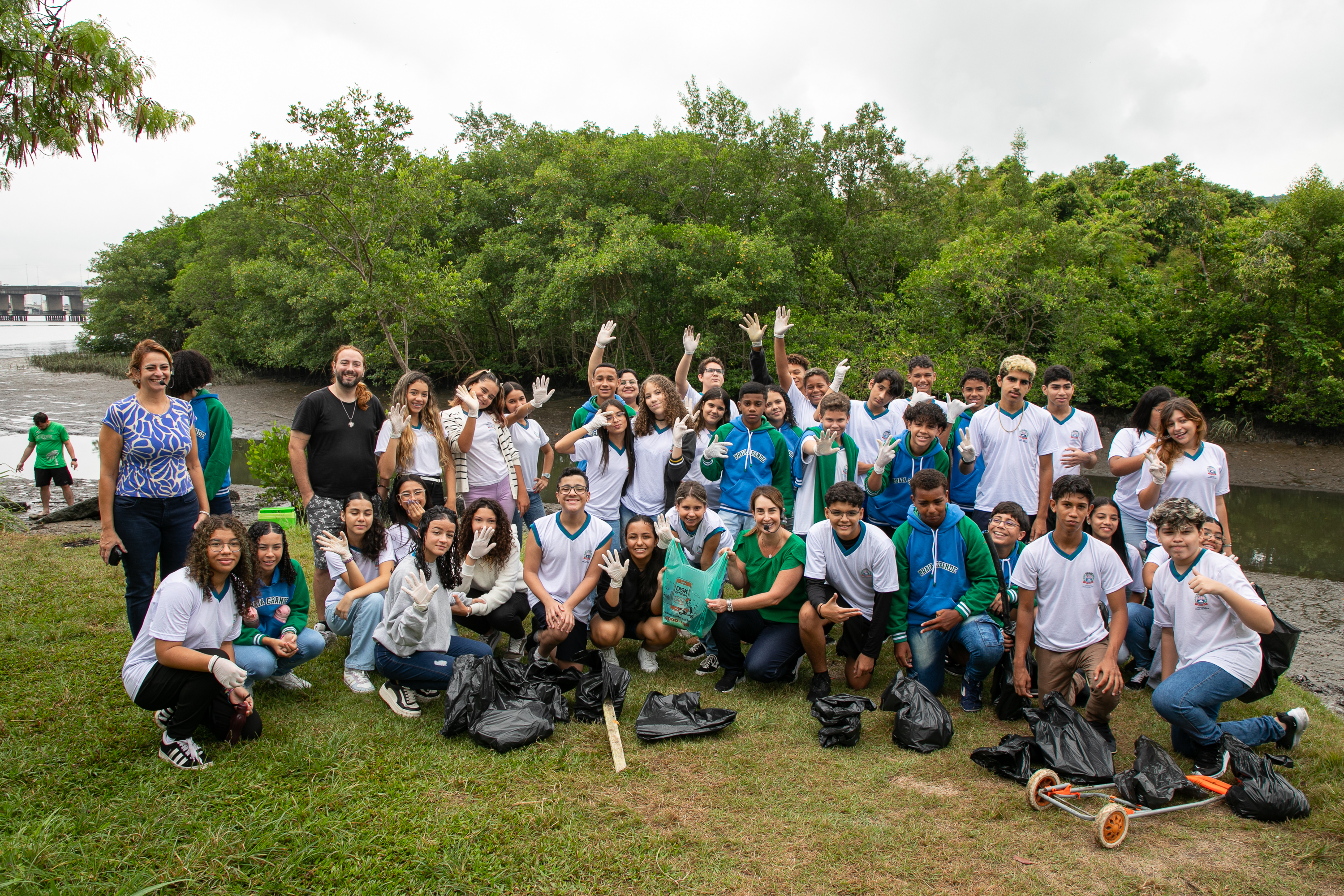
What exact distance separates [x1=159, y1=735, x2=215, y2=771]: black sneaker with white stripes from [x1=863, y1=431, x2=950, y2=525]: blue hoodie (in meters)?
3.99

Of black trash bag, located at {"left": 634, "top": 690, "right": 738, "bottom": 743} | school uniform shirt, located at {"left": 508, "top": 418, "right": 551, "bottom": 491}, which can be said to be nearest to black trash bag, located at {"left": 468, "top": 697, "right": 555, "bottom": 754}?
black trash bag, located at {"left": 634, "top": 690, "right": 738, "bottom": 743}

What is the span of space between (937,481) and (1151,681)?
1.68 m

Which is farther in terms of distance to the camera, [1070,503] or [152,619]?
[1070,503]

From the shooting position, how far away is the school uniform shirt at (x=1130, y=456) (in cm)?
506

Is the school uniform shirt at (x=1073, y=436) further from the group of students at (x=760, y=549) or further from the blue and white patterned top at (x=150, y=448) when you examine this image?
the blue and white patterned top at (x=150, y=448)

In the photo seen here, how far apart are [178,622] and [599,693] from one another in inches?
81.4

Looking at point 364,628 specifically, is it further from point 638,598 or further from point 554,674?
point 638,598

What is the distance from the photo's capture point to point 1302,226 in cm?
1794

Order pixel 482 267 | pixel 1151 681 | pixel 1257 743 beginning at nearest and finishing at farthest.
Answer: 1. pixel 1257 743
2. pixel 1151 681
3. pixel 482 267

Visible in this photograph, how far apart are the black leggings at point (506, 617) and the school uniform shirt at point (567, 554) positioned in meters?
0.19

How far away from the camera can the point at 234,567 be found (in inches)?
145

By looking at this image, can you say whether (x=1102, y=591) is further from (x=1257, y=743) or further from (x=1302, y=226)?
(x=1302, y=226)

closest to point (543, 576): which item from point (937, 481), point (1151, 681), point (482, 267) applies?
point (937, 481)

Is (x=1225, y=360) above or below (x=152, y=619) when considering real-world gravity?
above
